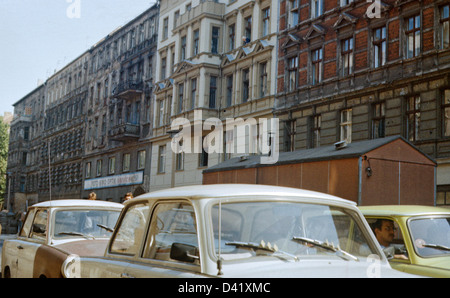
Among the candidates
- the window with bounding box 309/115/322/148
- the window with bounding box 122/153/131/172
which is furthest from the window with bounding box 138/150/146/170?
the window with bounding box 309/115/322/148

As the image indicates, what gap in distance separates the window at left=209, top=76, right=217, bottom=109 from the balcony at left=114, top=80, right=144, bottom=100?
33.0 feet

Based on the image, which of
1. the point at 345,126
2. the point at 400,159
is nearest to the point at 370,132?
the point at 345,126

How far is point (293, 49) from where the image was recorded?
27016mm

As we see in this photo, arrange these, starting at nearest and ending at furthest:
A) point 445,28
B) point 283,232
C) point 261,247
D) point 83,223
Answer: point 261,247
point 283,232
point 83,223
point 445,28

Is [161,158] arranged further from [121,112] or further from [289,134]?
[289,134]

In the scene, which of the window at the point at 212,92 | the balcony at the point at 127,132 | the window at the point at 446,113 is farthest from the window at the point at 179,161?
the window at the point at 446,113

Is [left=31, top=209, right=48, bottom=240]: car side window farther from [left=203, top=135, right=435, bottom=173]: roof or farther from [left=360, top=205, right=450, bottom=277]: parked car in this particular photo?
[left=203, top=135, right=435, bottom=173]: roof

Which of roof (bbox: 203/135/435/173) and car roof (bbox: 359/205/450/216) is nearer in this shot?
car roof (bbox: 359/205/450/216)

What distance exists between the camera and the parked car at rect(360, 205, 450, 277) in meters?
5.93

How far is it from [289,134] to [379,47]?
633cm

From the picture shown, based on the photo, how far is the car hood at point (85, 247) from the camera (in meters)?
6.53

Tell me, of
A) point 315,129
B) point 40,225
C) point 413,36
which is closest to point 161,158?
point 315,129

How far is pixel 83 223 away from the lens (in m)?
7.78
